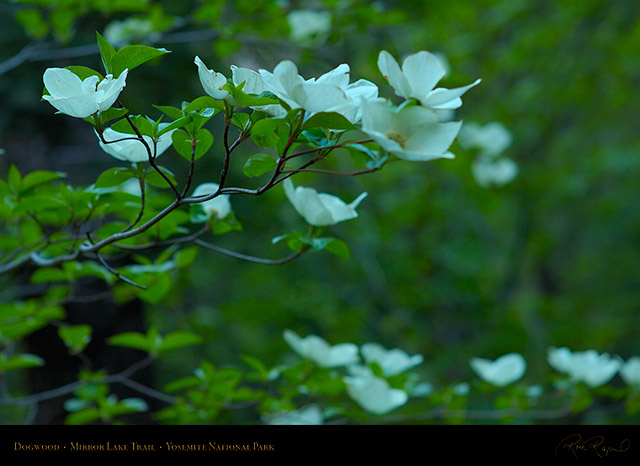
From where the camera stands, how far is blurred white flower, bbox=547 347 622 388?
0.97 metres

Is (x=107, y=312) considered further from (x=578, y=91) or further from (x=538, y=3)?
(x=538, y=3)

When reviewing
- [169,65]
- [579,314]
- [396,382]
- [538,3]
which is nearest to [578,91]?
[538,3]

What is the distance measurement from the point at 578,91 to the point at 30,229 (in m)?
2.10

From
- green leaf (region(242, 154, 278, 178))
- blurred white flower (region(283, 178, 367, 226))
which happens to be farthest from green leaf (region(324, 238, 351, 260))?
green leaf (region(242, 154, 278, 178))

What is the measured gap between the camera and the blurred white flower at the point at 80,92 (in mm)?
407

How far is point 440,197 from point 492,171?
0.30 metres

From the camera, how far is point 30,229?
31.1 inches

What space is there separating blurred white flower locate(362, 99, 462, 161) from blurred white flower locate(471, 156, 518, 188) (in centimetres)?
152

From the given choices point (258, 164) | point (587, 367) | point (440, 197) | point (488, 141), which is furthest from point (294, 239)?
point (440, 197)

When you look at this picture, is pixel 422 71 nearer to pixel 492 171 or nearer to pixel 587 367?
pixel 587 367

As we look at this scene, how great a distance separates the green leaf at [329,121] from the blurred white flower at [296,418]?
647 millimetres

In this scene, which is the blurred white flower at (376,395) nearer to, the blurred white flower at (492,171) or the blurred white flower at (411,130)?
the blurred white flower at (411,130)

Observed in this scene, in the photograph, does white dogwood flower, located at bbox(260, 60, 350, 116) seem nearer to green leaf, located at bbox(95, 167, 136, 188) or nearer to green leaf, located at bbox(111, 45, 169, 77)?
green leaf, located at bbox(111, 45, 169, 77)
